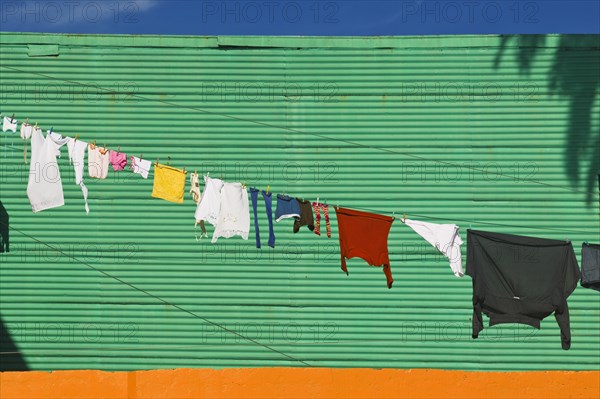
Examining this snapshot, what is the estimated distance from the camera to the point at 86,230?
1482 centimetres

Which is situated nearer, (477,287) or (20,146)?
(477,287)

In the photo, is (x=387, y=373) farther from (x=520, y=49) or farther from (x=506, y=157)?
(x=520, y=49)

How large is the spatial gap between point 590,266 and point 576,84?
3.47m

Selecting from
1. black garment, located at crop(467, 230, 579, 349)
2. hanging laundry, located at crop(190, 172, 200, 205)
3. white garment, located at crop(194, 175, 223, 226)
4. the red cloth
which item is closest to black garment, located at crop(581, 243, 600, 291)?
black garment, located at crop(467, 230, 579, 349)

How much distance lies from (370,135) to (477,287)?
347 centimetres

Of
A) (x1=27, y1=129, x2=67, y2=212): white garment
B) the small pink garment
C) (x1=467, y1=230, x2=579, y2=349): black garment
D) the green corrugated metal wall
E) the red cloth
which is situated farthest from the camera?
the green corrugated metal wall

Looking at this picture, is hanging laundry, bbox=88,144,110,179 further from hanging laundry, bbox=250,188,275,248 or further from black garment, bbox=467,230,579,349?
black garment, bbox=467,230,579,349

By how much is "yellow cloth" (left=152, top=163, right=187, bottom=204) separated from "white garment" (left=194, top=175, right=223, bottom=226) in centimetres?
35

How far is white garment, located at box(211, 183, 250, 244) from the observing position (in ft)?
42.4

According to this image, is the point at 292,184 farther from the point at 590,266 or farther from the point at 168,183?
the point at 590,266

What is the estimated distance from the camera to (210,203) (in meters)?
12.9

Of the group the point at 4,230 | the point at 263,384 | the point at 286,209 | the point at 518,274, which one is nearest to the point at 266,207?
the point at 286,209

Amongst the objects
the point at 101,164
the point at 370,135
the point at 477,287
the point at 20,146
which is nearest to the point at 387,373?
the point at 477,287

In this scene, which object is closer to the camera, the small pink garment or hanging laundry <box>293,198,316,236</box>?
the small pink garment
